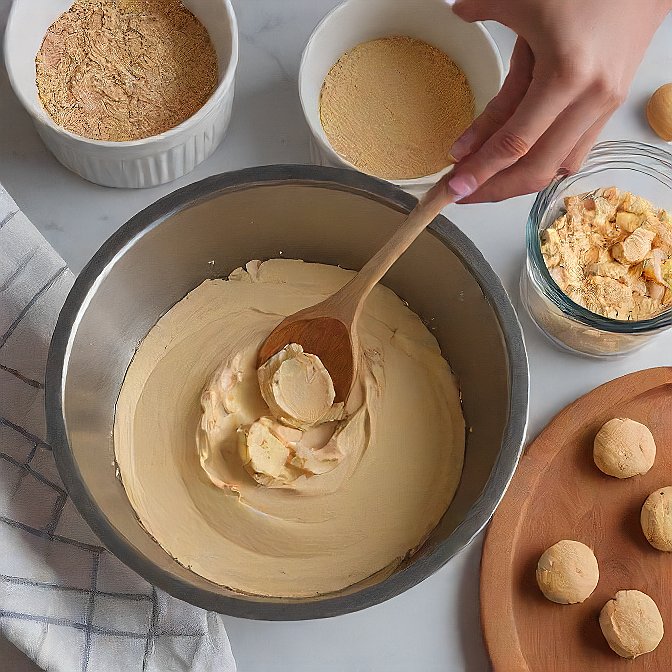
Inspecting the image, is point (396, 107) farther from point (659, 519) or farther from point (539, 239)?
point (659, 519)

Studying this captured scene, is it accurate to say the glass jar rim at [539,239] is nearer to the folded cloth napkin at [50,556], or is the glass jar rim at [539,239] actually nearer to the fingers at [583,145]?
the fingers at [583,145]

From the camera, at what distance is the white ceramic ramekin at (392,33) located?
0.97m

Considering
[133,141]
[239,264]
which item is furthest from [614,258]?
[133,141]

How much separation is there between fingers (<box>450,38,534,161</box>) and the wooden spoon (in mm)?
93

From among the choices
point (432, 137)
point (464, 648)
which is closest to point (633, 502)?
point (464, 648)

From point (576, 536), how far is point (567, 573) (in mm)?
69

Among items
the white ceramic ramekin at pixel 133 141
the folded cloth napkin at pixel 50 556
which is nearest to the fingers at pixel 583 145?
the white ceramic ramekin at pixel 133 141

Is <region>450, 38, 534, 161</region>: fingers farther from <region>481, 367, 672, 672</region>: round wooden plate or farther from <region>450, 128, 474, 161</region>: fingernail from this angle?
<region>481, 367, 672, 672</region>: round wooden plate

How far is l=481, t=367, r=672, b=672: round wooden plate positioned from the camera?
36.6 inches

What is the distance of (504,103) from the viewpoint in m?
0.72

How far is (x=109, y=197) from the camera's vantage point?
1034mm

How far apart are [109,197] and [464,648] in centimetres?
68

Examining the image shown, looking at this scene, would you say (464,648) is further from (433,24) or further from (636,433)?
(433,24)

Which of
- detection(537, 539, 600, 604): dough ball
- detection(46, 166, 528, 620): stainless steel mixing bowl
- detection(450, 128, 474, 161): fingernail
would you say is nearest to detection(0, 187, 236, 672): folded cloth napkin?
detection(46, 166, 528, 620): stainless steel mixing bowl
